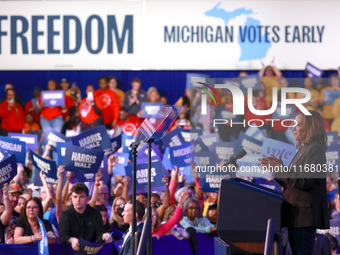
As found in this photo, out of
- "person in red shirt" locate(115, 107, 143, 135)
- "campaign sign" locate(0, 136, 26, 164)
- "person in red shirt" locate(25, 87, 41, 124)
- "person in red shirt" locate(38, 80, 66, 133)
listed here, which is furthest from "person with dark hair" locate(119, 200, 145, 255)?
"person in red shirt" locate(25, 87, 41, 124)

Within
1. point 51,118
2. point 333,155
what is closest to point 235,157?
point 333,155

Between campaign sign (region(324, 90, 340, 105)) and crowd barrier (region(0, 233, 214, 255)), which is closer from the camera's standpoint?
campaign sign (region(324, 90, 340, 105))

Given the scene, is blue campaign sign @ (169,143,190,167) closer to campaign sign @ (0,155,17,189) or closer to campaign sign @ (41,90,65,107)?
campaign sign @ (0,155,17,189)

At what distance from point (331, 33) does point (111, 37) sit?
4019 mm

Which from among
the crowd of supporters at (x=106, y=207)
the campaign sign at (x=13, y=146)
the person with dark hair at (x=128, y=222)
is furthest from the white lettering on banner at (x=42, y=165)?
the person with dark hair at (x=128, y=222)

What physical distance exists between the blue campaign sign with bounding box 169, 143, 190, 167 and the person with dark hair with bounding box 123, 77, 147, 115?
380 centimetres

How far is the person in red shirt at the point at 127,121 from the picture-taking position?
32.8ft

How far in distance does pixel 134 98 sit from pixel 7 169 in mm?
4862

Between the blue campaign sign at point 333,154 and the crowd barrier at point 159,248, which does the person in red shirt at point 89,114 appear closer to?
the crowd barrier at point 159,248

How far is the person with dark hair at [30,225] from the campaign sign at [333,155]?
2905 millimetres

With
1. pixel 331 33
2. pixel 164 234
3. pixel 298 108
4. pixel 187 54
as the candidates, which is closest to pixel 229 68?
pixel 187 54

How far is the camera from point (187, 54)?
10938mm

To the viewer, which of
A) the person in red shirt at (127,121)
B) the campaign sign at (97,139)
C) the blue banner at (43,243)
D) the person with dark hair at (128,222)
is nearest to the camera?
the person with dark hair at (128,222)

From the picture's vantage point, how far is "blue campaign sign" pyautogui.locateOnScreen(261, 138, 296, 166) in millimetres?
3732
